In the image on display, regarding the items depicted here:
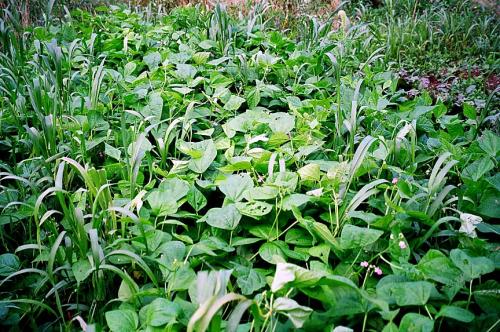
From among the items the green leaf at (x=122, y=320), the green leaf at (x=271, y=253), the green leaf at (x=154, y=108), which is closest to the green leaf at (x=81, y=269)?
the green leaf at (x=122, y=320)

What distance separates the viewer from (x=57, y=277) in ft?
4.23

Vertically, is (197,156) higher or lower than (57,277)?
higher

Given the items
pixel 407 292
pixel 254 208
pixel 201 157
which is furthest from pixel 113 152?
pixel 407 292

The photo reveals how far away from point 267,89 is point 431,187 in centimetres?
107

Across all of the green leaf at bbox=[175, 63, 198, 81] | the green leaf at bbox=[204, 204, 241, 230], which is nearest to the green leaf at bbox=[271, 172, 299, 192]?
the green leaf at bbox=[204, 204, 241, 230]

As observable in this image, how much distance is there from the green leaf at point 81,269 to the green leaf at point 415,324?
29.3 inches

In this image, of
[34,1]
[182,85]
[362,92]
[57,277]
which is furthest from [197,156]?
[34,1]

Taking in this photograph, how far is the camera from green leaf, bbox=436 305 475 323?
0.95m

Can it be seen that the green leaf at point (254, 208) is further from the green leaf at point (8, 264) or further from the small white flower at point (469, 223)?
the green leaf at point (8, 264)

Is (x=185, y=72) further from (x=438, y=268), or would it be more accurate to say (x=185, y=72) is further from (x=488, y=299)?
(x=488, y=299)

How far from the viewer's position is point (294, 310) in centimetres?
91

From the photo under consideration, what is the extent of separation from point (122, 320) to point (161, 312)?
0.09m

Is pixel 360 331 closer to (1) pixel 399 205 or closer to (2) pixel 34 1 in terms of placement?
(1) pixel 399 205

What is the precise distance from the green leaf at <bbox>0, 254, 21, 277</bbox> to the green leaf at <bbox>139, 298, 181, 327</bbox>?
46 cm
